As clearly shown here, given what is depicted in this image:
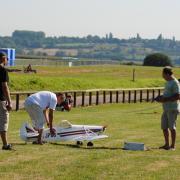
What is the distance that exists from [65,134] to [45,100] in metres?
1.36

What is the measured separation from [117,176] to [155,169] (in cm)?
113

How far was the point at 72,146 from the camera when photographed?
14.7 m

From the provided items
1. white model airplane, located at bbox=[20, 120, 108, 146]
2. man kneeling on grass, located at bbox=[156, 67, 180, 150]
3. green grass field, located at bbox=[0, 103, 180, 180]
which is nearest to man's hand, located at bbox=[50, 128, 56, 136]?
white model airplane, located at bbox=[20, 120, 108, 146]

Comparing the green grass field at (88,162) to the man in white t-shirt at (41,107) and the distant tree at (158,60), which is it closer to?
the man in white t-shirt at (41,107)

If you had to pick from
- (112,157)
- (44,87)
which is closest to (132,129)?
(112,157)

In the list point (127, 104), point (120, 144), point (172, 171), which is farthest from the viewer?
point (127, 104)

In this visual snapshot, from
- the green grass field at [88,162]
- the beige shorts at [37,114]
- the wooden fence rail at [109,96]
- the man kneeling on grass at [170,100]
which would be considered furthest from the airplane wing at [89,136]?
the wooden fence rail at [109,96]

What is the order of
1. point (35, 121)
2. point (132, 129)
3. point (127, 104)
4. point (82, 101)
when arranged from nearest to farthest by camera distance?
point (35, 121)
point (132, 129)
point (82, 101)
point (127, 104)

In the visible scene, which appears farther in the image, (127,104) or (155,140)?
(127,104)

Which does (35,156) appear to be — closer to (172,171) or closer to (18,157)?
(18,157)

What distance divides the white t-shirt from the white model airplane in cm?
95

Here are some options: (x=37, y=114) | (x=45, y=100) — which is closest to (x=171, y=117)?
(x=45, y=100)

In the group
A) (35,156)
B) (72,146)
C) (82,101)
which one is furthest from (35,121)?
(82,101)

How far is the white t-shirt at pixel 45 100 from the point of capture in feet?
46.0
